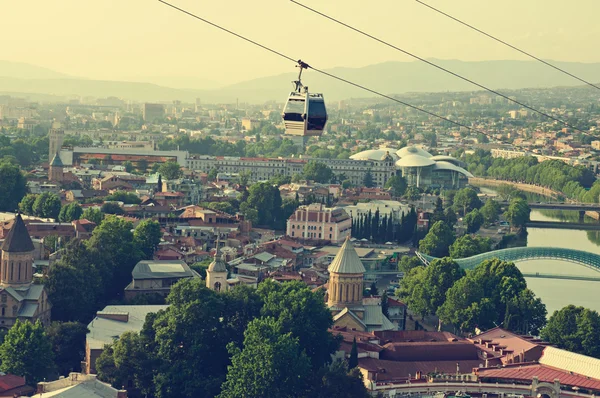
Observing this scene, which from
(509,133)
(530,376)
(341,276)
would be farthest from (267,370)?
(509,133)

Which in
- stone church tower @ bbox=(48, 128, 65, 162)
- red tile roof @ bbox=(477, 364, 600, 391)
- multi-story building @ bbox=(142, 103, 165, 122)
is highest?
multi-story building @ bbox=(142, 103, 165, 122)

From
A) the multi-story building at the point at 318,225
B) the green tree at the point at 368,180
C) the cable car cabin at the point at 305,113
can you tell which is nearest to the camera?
the cable car cabin at the point at 305,113

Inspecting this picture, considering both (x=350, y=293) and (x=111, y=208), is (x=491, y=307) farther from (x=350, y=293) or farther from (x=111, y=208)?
(x=111, y=208)

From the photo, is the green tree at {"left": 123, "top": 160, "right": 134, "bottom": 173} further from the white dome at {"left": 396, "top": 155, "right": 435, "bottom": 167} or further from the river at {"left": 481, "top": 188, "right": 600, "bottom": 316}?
the river at {"left": 481, "top": 188, "right": 600, "bottom": 316}

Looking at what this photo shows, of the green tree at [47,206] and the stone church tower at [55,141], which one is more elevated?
the stone church tower at [55,141]

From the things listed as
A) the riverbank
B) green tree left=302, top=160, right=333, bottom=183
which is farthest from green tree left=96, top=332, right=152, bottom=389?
the riverbank

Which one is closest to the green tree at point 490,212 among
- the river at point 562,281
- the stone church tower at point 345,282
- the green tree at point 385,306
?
the river at point 562,281

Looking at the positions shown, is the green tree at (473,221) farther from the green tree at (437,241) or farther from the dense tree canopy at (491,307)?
the dense tree canopy at (491,307)
